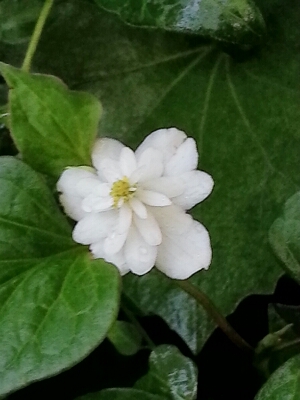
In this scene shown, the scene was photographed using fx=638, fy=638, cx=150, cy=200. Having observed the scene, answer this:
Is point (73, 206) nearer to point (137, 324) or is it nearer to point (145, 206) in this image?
point (145, 206)

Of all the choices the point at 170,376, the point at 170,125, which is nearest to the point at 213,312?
the point at 170,376

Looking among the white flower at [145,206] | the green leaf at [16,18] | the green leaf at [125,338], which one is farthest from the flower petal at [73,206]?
the green leaf at [16,18]

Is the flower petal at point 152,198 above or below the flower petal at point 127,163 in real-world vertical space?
below

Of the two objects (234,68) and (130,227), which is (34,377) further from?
(234,68)

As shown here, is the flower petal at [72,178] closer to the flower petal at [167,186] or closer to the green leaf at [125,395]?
the flower petal at [167,186]

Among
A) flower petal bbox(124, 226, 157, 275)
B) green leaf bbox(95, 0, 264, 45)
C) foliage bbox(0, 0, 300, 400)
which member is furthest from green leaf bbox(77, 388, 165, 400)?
green leaf bbox(95, 0, 264, 45)

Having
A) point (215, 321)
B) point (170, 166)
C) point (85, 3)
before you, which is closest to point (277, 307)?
point (215, 321)
